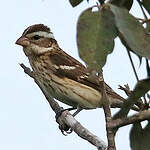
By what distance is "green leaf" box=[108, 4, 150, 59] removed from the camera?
147 cm

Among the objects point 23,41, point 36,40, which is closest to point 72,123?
point 23,41

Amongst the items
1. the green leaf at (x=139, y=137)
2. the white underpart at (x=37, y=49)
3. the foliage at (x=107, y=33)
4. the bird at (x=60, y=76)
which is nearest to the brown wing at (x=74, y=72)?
the bird at (x=60, y=76)

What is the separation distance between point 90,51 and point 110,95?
365 centimetres

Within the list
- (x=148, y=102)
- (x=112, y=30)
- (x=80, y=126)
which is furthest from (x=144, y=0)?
(x=80, y=126)

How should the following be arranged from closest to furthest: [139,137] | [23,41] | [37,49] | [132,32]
A: 1. [132,32]
2. [139,137]
3. [23,41]
4. [37,49]

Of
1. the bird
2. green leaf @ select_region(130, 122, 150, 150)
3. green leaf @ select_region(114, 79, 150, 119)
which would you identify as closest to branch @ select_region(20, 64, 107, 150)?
the bird

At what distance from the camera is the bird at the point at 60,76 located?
5168mm

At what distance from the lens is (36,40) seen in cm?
552

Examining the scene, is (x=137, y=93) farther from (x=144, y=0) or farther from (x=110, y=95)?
(x=110, y=95)

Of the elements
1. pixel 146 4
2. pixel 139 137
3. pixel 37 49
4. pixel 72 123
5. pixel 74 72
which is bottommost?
pixel 74 72

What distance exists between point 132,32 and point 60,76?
151 inches

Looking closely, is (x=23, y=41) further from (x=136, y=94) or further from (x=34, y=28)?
(x=136, y=94)

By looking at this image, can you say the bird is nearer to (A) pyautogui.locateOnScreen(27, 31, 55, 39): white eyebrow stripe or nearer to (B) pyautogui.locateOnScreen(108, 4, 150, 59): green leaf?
(A) pyautogui.locateOnScreen(27, 31, 55, 39): white eyebrow stripe

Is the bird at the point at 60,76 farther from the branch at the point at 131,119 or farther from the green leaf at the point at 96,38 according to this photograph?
the green leaf at the point at 96,38
